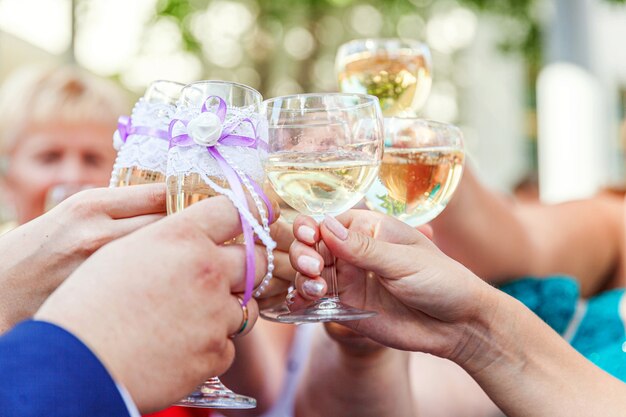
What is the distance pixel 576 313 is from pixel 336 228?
1265 millimetres

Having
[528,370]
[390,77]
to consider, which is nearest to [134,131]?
[390,77]

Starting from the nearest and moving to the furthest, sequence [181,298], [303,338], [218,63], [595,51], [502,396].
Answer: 1. [181,298]
2. [502,396]
3. [303,338]
4. [595,51]
5. [218,63]

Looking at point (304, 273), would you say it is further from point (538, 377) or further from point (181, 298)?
point (538, 377)

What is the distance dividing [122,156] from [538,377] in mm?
836

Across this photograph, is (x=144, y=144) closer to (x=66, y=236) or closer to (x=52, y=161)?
(x=66, y=236)

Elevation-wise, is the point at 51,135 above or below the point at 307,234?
above

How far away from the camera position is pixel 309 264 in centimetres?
111

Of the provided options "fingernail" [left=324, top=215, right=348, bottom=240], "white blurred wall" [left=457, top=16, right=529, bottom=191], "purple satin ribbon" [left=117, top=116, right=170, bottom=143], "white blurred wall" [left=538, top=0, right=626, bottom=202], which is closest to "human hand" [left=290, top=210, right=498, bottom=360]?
"fingernail" [left=324, top=215, right=348, bottom=240]

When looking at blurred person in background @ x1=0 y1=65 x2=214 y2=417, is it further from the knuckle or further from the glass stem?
the knuckle

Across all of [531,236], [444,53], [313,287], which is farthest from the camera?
[444,53]

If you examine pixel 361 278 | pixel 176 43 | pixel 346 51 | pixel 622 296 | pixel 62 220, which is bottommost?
pixel 622 296

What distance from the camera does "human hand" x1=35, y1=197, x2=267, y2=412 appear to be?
873mm

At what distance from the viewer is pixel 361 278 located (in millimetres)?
1326

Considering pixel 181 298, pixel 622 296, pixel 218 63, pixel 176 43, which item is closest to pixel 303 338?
pixel 622 296
